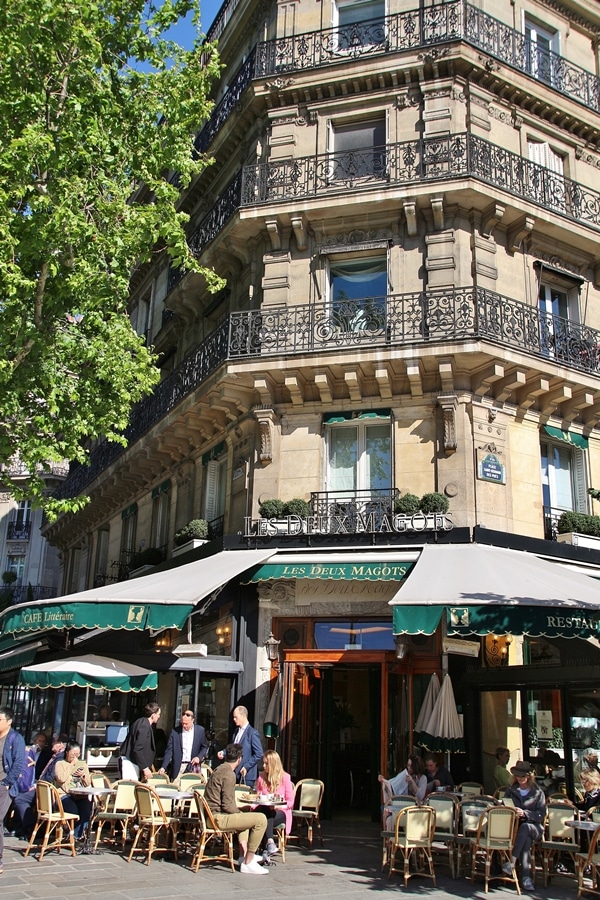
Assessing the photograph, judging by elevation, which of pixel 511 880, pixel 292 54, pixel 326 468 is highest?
pixel 292 54

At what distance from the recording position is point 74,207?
439 inches

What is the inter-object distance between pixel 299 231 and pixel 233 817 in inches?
378

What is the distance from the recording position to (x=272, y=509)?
13.2 metres

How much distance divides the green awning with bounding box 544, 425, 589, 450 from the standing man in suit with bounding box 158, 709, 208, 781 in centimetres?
725

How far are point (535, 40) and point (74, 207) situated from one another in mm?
10171

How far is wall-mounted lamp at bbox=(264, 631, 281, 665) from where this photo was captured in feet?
42.3

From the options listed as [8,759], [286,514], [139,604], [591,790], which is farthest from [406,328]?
[8,759]

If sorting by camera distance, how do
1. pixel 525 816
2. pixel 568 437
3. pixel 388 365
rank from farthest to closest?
pixel 568 437, pixel 388 365, pixel 525 816

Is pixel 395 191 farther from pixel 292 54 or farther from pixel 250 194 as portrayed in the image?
pixel 292 54

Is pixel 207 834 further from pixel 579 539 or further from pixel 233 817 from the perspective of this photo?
pixel 579 539

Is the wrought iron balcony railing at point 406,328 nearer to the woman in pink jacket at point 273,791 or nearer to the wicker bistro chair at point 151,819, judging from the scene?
the woman in pink jacket at point 273,791

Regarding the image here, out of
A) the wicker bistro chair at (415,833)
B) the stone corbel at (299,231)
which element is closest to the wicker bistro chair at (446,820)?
the wicker bistro chair at (415,833)

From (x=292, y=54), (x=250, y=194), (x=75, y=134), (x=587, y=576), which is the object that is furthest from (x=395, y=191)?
(x=587, y=576)

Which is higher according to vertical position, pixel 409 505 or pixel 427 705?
pixel 409 505
